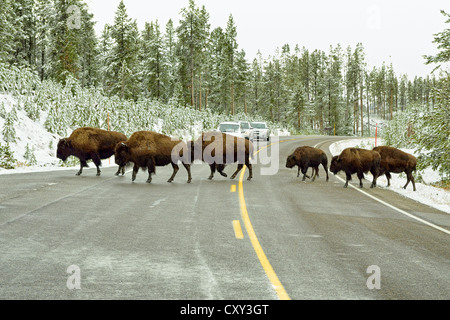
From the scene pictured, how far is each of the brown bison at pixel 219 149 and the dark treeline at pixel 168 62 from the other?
7.66m

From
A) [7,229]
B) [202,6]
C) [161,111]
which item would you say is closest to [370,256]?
[7,229]

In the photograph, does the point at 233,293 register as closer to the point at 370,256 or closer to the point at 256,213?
the point at 370,256

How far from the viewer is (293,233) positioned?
8.29m

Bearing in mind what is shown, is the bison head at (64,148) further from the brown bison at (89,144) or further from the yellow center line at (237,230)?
the yellow center line at (237,230)

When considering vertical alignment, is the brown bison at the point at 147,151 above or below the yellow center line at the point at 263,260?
above

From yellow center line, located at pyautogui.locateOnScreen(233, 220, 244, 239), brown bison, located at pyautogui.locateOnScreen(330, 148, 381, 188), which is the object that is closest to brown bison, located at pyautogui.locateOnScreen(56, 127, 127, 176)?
brown bison, located at pyautogui.locateOnScreen(330, 148, 381, 188)

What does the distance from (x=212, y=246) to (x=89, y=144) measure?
10.5 meters

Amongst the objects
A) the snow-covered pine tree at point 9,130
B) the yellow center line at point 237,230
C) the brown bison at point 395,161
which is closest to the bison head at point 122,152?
the yellow center line at point 237,230

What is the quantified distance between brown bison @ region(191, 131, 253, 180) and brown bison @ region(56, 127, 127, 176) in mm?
3043

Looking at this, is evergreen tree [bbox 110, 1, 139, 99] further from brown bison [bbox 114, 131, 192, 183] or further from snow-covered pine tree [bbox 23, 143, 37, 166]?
brown bison [bbox 114, 131, 192, 183]

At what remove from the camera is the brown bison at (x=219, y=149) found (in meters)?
16.4

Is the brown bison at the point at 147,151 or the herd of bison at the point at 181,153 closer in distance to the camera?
the brown bison at the point at 147,151

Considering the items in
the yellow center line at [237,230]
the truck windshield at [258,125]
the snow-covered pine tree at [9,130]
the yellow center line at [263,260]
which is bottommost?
the yellow center line at [263,260]
